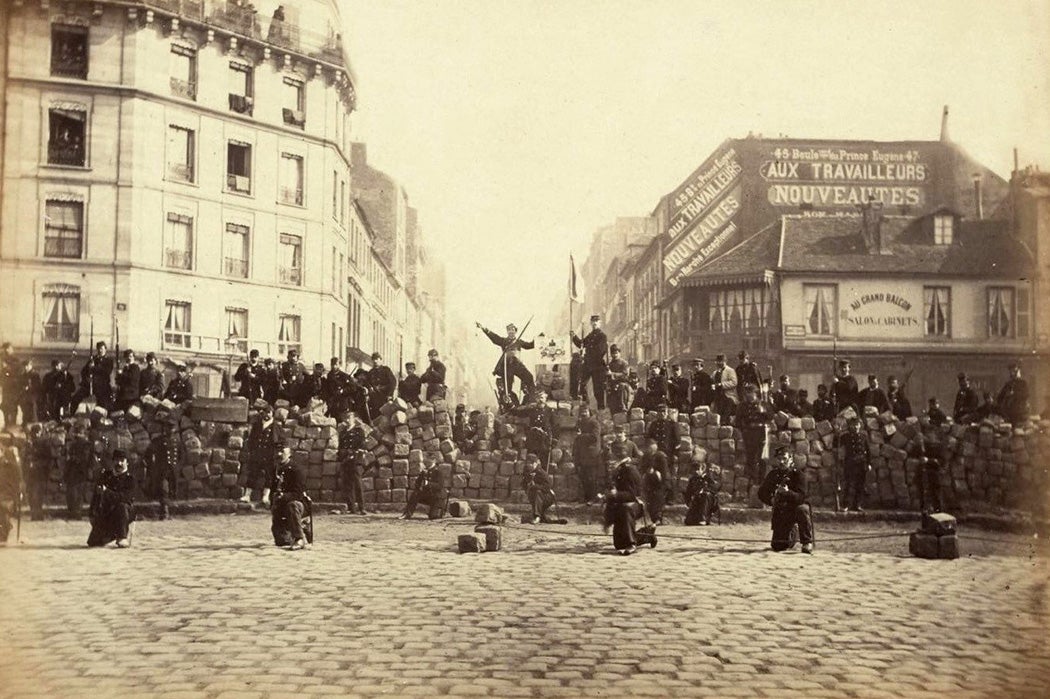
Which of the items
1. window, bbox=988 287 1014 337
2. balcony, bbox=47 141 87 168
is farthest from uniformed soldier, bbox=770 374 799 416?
balcony, bbox=47 141 87 168

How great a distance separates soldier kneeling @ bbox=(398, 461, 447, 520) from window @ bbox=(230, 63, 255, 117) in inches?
165

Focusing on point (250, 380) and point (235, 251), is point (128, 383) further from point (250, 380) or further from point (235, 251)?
point (235, 251)

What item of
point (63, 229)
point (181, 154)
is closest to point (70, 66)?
point (181, 154)

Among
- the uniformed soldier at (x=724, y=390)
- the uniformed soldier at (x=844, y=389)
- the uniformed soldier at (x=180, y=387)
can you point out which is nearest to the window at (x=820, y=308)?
the uniformed soldier at (x=844, y=389)

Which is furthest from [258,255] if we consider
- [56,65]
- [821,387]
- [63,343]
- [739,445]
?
[821,387]

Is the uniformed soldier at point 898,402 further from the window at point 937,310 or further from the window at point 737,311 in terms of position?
the window at point 737,311

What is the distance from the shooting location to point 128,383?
8.77 meters

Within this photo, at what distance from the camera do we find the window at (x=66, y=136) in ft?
22.5

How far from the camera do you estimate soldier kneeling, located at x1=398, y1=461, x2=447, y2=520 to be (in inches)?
388

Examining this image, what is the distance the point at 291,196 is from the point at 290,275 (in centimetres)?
142

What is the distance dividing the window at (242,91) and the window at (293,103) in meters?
0.34

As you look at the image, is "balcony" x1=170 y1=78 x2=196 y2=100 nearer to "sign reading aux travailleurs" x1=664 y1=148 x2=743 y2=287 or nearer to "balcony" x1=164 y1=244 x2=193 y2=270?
"balcony" x1=164 y1=244 x2=193 y2=270

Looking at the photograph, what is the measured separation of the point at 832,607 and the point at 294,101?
260 inches

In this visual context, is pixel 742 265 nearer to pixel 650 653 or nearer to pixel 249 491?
pixel 249 491
